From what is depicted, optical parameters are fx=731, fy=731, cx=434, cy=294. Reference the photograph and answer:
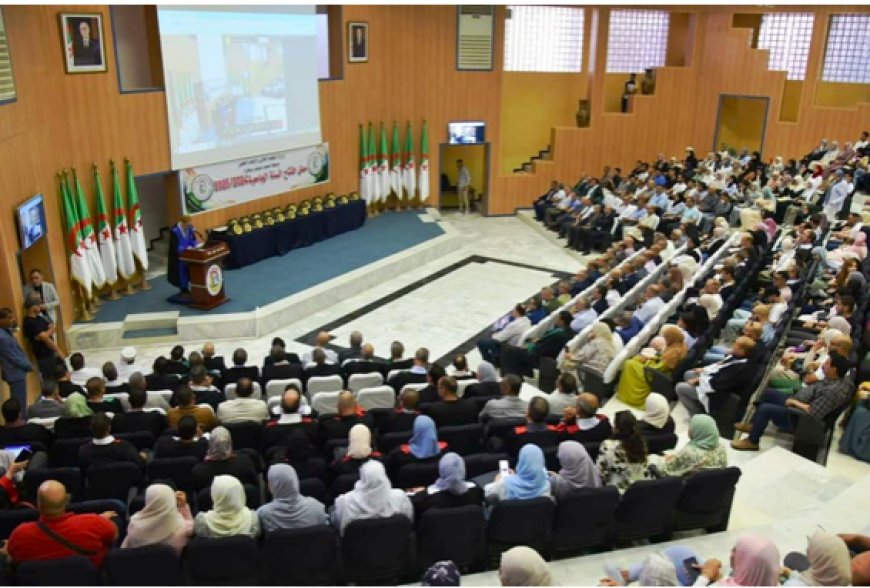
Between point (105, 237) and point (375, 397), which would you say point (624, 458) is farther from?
point (105, 237)

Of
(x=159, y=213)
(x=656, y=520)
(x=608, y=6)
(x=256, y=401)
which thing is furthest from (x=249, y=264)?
(x=608, y=6)

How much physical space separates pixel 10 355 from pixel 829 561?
7.22m

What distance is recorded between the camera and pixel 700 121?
20750mm

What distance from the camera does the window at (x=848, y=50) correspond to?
1886 centimetres

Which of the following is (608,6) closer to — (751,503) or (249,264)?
(249,264)

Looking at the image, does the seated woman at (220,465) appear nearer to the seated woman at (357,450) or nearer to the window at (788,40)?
the seated woman at (357,450)

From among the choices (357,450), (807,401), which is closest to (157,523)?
(357,450)

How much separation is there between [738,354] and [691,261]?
4063mm

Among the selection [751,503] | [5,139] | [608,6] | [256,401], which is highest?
[608,6]

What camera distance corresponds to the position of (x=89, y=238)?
10.3 meters

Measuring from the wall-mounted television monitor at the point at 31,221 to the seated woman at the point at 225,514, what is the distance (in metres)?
5.49

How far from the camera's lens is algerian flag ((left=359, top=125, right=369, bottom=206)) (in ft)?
52.3

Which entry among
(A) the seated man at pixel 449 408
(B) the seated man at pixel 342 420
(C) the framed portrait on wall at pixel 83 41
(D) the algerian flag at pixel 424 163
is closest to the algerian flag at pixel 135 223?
(C) the framed portrait on wall at pixel 83 41

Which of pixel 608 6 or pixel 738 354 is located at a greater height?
pixel 608 6
